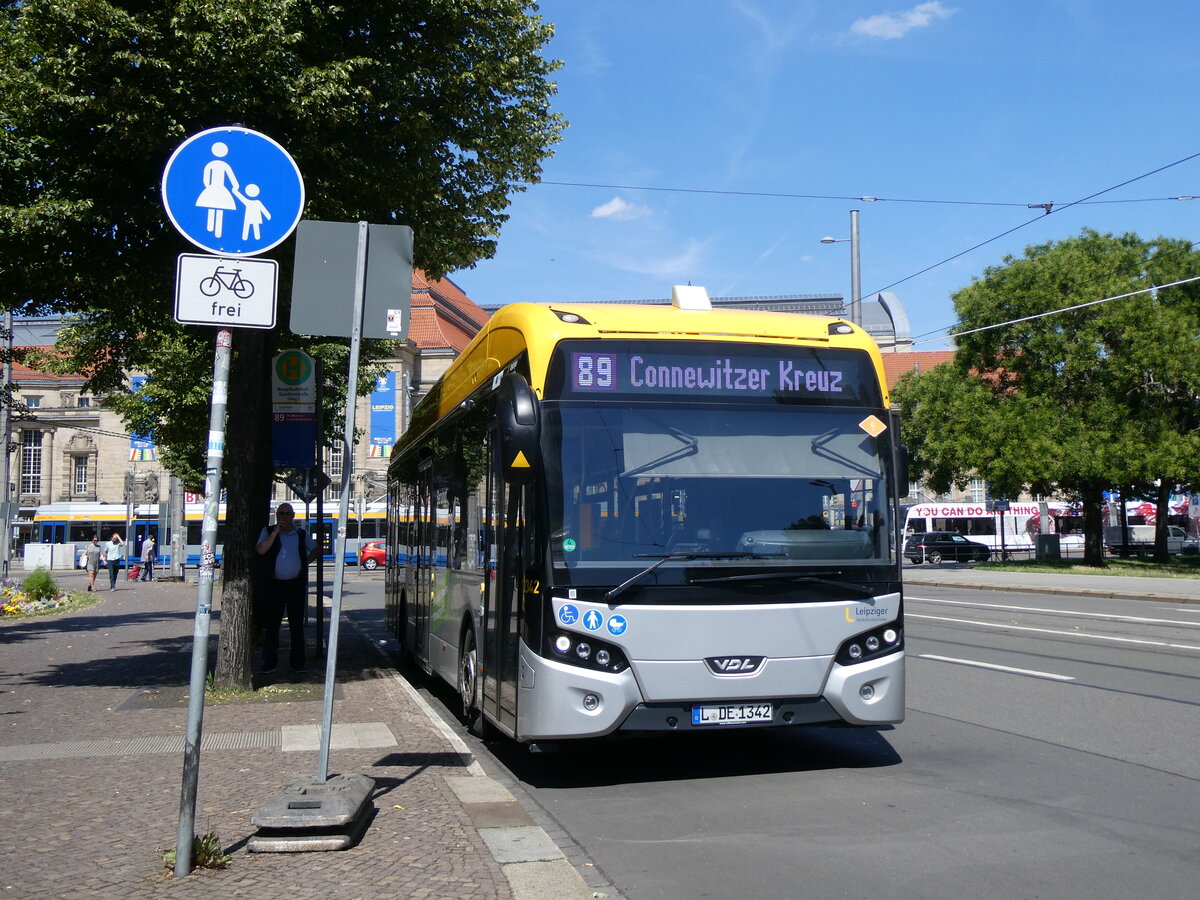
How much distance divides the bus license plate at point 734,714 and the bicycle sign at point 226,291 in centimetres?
338

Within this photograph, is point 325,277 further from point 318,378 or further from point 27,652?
point 27,652

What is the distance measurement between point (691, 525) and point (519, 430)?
1222 mm

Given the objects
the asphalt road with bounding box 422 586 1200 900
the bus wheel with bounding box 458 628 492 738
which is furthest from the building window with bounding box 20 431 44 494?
the asphalt road with bounding box 422 586 1200 900

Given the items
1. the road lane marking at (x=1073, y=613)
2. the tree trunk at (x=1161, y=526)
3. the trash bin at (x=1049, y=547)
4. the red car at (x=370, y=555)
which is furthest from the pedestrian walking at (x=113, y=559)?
the tree trunk at (x=1161, y=526)

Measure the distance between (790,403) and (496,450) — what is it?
2045 mm

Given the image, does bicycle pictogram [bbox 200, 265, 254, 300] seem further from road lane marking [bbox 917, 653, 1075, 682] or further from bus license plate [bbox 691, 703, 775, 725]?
road lane marking [bbox 917, 653, 1075, 682]

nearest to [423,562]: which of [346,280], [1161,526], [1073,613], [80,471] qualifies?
[346,280]

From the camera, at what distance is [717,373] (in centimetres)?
751

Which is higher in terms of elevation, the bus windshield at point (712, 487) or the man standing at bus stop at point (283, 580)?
the bus windshield at point (712, 487)

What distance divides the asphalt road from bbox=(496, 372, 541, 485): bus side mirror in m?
1.94

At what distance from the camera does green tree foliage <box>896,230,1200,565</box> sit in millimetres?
39031

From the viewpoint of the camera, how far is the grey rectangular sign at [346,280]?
6.73m

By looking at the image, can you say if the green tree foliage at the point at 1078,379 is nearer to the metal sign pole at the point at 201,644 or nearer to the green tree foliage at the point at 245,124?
the green tree foliage at the point at 245,124

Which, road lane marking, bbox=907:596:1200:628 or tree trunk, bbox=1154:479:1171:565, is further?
tree trunk, bbox=1154:479:1171:565
